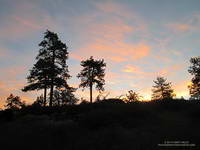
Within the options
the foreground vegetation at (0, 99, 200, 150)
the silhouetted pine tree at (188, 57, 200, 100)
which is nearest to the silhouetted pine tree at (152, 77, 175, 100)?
the silhouetted pine tree at (188, 57, 200, 100)

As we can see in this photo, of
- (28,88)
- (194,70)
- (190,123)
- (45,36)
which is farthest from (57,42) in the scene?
(194,70)

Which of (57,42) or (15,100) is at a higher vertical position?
(57,42)

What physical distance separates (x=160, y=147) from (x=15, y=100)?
57768 millimetres

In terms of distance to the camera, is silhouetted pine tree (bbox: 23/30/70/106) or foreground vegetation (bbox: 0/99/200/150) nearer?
foreground vegetation (bbox: 0/99/200/150)

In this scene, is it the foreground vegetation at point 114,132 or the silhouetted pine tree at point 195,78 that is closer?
the foreground vegetation at point 114,132

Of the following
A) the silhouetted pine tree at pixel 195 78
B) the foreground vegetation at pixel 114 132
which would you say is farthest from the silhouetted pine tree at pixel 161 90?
the foreground vegetation at pixel 114 132

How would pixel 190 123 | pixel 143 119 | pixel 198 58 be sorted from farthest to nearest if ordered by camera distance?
pixel 198 58, pixel 143 119, pixel 190 123

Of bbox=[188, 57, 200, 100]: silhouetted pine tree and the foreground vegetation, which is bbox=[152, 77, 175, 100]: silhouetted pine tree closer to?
bbox=[188, 57, 200, 100]: silhouetted pine tree

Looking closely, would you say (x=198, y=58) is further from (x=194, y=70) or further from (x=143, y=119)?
(x=143, y=119)

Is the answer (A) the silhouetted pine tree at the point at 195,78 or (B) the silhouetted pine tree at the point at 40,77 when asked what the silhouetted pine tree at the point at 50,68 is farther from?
(A) the silhouetted pine tree at the point at 195,78

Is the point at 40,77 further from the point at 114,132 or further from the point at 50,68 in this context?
the point at 114,132

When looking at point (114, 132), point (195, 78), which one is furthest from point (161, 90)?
point (114, 132)

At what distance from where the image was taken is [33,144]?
7438 mm

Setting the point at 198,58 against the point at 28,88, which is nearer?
the point at 28,88
